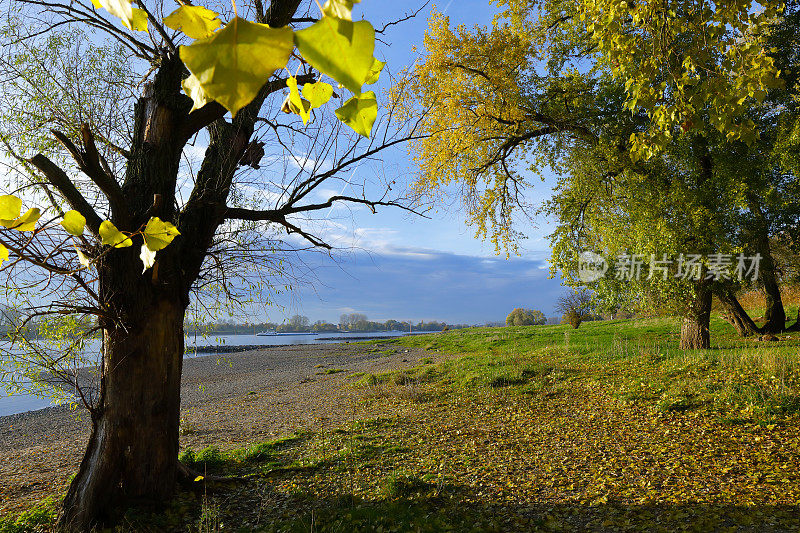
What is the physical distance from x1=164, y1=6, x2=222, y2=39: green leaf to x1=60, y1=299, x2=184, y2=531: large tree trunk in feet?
13.3

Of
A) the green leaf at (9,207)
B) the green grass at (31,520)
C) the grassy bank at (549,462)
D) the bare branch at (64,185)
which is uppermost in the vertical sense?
the bare branch at (64,185)

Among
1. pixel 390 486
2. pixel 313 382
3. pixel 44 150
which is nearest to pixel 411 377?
pixel 313 382

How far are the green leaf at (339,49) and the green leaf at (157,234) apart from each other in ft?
2.48

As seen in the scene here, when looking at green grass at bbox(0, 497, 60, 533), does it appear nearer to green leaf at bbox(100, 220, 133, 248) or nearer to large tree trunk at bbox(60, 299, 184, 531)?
large tree trunk at bbox(60, 299, 184, 531)

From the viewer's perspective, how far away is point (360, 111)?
0.54 meters

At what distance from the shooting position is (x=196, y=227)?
439 cm

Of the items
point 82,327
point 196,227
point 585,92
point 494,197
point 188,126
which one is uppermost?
point 585,92

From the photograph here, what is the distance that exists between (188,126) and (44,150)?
1663 millimetres

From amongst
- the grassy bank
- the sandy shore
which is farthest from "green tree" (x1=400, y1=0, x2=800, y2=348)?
the sandy shore

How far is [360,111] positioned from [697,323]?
42.1 feet

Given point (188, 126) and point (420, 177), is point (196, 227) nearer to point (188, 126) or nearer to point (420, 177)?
point (188, 126)

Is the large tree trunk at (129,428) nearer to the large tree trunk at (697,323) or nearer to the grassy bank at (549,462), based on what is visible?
the grassy bank at (549,462)

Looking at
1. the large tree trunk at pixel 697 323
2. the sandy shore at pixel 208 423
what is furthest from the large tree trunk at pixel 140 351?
the large tree trunk at pixel 697 323

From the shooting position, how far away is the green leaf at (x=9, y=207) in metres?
0.77
